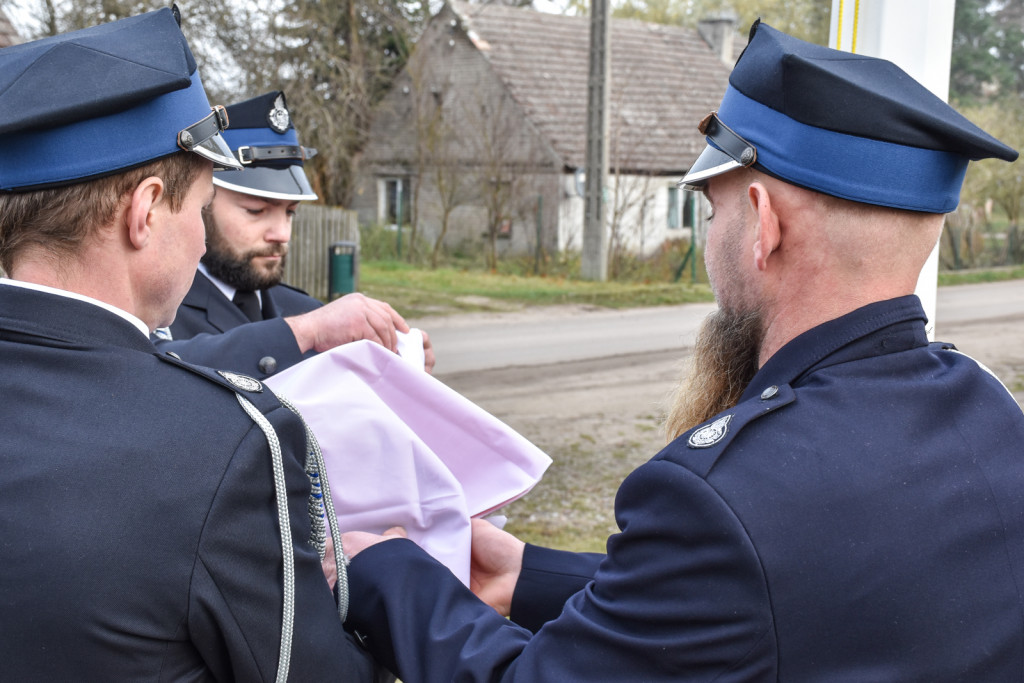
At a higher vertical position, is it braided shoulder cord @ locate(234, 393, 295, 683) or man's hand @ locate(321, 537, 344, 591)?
braided shoulder cord @ locate(234, 393, 295, 683)

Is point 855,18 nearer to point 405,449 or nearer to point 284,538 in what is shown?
point 405,449

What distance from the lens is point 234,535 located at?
1529mm

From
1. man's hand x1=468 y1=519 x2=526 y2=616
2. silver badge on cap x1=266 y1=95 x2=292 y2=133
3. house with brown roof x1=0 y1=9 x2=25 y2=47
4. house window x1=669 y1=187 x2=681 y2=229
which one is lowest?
house window x1=669 y1=187 x2=681 y2=229

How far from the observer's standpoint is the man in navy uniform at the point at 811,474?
1456 mm

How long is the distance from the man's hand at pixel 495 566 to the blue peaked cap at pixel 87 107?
1133mm

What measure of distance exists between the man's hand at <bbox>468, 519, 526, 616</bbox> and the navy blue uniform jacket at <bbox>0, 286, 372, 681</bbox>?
704mm

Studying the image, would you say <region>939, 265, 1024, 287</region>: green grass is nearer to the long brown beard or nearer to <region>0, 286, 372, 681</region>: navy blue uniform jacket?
the long brown beard

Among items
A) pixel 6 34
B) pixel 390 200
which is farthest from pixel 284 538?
pixel 390 200

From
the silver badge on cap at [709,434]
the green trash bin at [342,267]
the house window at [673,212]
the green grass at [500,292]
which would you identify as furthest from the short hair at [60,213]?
the house window at [673,212]

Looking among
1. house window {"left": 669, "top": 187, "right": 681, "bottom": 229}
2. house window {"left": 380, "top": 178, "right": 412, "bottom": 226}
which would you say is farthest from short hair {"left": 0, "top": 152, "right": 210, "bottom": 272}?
house window {"left": 380, "top": 178, "right": 412, "bottom": 226}

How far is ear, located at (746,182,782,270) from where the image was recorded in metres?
1.73

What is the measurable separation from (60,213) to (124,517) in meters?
0.50

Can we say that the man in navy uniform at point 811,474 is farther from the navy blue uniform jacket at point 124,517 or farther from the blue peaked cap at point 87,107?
the blue peaked cap at point 87,107

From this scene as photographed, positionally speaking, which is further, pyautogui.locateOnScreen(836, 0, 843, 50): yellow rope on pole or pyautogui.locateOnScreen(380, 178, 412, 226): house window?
pyautogui.locateOnScreen(380, 178, 412, 226): house window
